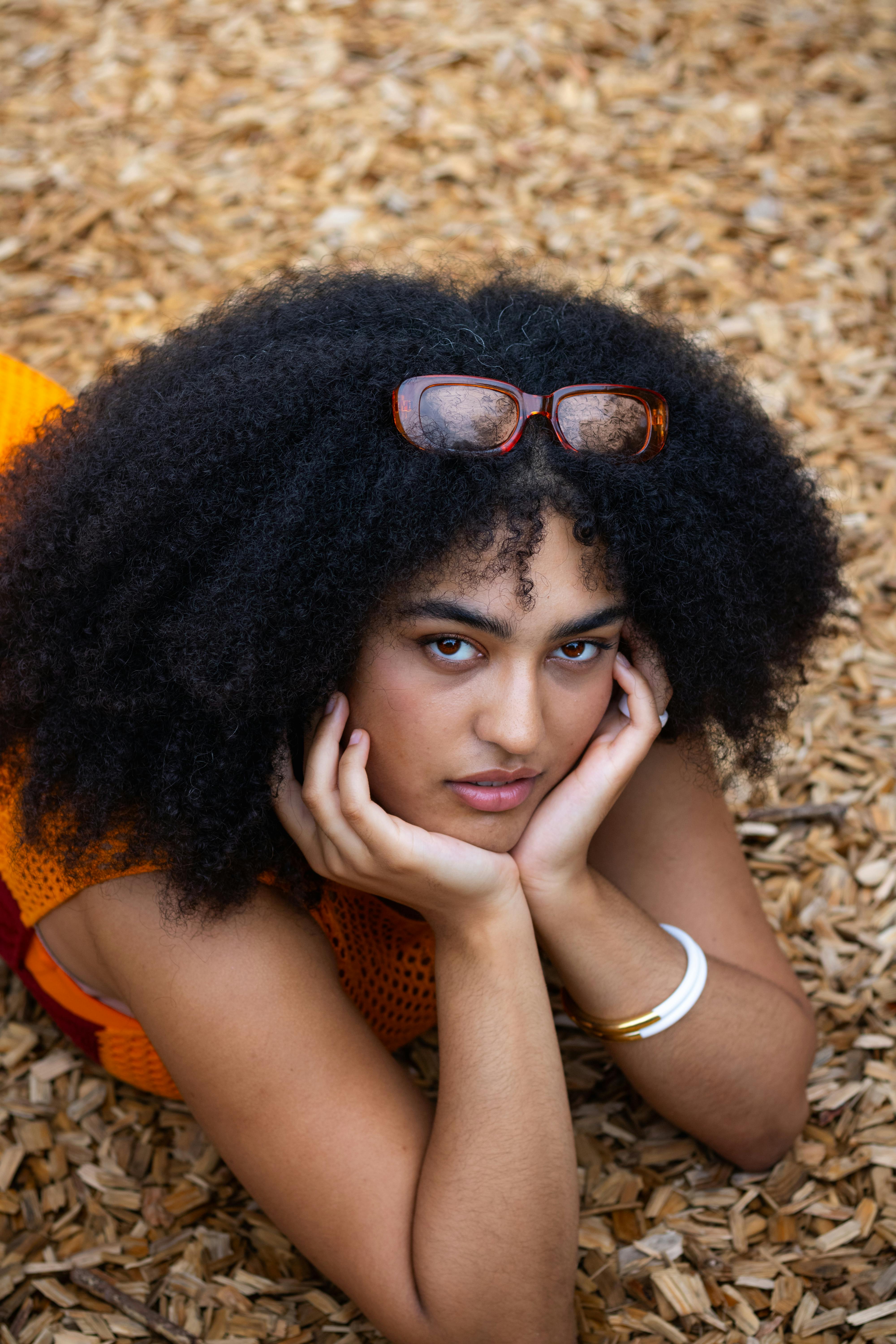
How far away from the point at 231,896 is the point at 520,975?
1.90ft

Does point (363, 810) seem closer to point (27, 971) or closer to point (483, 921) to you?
point (483, 921)

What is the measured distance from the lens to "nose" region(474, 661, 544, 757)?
2.09m

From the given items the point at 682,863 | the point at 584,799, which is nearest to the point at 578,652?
the point at 584,799

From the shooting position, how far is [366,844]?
2.18 metres

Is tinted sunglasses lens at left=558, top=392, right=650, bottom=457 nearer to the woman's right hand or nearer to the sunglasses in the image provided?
the sunglasses

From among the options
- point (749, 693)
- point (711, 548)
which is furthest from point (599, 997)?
point (711, 548)

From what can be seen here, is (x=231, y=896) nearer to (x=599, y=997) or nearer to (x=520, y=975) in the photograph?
(x=520, y=975)

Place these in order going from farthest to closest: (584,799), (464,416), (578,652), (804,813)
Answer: (804,813)
(584,799)
(578,652)
(464,416)

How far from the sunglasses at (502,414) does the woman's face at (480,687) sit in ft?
0.57

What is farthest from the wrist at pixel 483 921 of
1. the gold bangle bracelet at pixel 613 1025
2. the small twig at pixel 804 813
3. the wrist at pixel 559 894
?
the small twig at pixel 804 813

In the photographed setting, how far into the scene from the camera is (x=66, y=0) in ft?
Answer: 18.1

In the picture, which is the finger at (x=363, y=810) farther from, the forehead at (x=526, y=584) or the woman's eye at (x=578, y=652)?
the woman's eye at (x=578, y=652)

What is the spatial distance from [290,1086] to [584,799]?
2.64ft

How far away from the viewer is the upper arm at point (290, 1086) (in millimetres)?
Result: 2139
